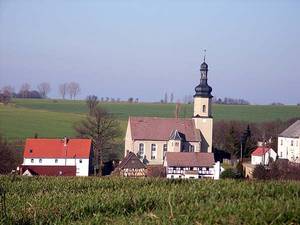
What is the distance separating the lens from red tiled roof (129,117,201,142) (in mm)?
57469

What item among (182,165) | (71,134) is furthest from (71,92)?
(182,165)

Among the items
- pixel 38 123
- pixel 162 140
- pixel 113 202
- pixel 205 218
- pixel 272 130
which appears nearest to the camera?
pixel 205 218

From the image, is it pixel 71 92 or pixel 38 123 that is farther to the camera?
pixel 71 92

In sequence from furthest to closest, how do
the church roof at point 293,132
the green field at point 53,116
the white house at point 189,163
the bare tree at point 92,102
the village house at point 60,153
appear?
1. the church roof at point 293,132
2. the green field at point 53,116
3. the bare tree at point 92,102
4. the village house at point 60,153
5. the white house at point 189,163

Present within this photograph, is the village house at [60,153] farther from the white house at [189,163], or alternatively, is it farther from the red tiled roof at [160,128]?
the red tiled roof at [160,128]

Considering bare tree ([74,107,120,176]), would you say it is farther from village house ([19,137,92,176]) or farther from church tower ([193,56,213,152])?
church tower ([193,56,213,152])

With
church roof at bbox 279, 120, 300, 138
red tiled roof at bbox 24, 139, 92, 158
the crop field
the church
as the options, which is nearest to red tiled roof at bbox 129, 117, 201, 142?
the church

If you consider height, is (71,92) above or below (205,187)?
above

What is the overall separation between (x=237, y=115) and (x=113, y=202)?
254ft

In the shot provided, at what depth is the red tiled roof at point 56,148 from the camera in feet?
153

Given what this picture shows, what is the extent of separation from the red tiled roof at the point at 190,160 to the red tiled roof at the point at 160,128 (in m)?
11.9

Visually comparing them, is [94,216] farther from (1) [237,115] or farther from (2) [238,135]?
(1) [237,115]

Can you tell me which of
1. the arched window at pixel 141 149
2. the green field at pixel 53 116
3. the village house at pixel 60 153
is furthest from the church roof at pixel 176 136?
the village house at pixel 60 153

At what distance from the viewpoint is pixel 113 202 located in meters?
7.10
